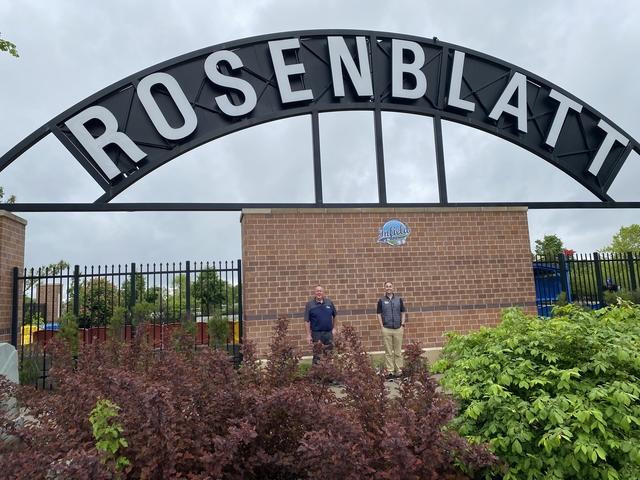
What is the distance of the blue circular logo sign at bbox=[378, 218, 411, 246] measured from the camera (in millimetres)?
10414

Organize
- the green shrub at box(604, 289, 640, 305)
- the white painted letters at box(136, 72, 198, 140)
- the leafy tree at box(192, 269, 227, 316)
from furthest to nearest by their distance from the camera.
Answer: the green shrub at box(604, 289, 640, 305) → the leafy tree at box(192, 269, 227, 316) → the white painted letters at box(136, 72, 198, 140)

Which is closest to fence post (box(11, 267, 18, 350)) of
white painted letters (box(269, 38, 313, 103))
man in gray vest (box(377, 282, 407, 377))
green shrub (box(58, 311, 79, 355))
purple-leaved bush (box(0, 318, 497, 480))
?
green shrub (box(58, 311, 79, 355))

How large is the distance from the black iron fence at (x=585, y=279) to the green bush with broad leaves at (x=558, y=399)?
869 centimetres

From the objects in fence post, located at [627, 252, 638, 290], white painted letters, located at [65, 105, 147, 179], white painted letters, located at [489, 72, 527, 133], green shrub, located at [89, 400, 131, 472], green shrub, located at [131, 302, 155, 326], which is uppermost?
white painted letters, located at [489, 72, 527, 133]

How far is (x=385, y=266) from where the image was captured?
1031 centimetres

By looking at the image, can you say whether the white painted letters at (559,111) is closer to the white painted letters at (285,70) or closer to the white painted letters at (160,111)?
the white painted letters at (285,70)

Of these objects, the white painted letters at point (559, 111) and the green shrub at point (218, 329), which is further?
the white painted letters at point (559, 111)

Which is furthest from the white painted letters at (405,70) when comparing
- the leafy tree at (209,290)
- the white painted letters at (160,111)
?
the leafy tree at (209,290)

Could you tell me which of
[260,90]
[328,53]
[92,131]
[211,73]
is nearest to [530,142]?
[328,53]

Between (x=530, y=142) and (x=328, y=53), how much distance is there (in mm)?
5582

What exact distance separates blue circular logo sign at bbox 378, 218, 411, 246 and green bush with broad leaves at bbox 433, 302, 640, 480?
6.41 meters

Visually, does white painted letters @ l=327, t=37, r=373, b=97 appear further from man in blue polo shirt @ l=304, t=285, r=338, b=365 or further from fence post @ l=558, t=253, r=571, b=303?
fence post @ l=558, t=253, r=571, b=303

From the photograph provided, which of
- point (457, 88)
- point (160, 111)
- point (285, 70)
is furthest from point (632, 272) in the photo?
point (160, 111)

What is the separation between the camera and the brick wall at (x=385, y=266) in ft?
32.1
